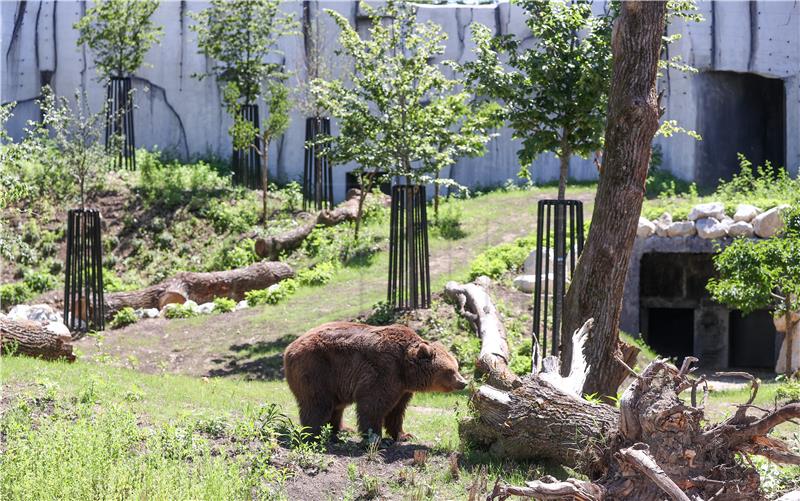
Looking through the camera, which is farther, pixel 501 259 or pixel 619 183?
pixel 501 259

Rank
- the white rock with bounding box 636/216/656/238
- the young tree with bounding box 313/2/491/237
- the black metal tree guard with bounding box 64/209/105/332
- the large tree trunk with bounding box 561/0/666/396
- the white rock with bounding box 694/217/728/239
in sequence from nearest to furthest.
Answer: the large tree trunk with bounding box 561/0/666/396 → the young tree with bounding box 313/2/491/237 → the black metal tree guard with bounding box 64/209/105/332 → the white rock with bounding box 694/217/728/239 → the white rock with bounding box 636/216/656/238

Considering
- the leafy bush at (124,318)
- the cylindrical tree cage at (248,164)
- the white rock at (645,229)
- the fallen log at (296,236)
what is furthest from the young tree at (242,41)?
the white rock at (645,229)

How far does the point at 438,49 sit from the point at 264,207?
848 centimetres

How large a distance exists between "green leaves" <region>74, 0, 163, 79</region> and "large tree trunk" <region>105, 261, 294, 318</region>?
979 cm

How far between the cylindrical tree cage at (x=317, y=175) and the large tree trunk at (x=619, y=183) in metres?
15.4

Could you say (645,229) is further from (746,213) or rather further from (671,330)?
(671,330)

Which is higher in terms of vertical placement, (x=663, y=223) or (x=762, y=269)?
(x=663, y=223)

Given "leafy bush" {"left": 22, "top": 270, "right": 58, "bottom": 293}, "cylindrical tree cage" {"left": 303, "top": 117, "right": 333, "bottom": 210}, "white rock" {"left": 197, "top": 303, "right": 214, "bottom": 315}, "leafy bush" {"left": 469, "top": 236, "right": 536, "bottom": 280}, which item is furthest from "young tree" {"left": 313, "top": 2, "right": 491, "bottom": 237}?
"leafy bush" {"left": 22, "top": 270, "right": 58, "bottom": 293}

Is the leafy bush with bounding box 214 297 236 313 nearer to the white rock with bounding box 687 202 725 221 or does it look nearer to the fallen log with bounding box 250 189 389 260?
the fallen log with bounding box 250 189 389 260

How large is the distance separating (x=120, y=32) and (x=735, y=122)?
18060mm

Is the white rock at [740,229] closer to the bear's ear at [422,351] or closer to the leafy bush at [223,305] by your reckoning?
the leafy bush at [223,305]

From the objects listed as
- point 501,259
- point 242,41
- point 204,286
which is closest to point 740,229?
point 501,259

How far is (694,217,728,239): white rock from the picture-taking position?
18.6 m

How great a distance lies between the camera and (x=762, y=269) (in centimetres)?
1434
